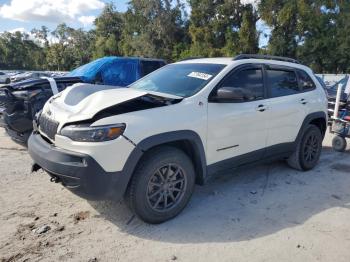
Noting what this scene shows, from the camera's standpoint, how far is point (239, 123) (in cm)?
432

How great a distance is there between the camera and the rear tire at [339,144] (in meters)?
7.21

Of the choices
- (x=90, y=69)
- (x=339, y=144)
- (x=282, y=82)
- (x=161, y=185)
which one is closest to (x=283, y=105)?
(x=282, y=82)

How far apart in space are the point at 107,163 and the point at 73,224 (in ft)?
3.13

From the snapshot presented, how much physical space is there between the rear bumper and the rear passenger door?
2.41 meters

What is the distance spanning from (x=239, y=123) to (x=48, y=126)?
2223 millimetres

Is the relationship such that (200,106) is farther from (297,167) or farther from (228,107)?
(297,167)

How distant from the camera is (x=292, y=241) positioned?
11.5 ft

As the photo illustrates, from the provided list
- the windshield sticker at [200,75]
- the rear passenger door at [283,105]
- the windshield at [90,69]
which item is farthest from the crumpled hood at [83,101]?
the windshield at [90,69]

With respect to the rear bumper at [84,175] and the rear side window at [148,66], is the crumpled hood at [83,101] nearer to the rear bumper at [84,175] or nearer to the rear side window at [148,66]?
the rear bumper at [84,175]

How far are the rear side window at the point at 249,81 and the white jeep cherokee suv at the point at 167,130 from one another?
0.05 ft

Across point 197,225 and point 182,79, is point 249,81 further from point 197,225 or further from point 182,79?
point 197,225

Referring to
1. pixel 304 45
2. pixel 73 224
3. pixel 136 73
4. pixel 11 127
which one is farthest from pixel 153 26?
pixel 73 224

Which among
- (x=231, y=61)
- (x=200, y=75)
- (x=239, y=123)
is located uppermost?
(x=231, y=61)

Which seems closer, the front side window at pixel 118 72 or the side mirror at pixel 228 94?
the side mirror at pixel 228 94
